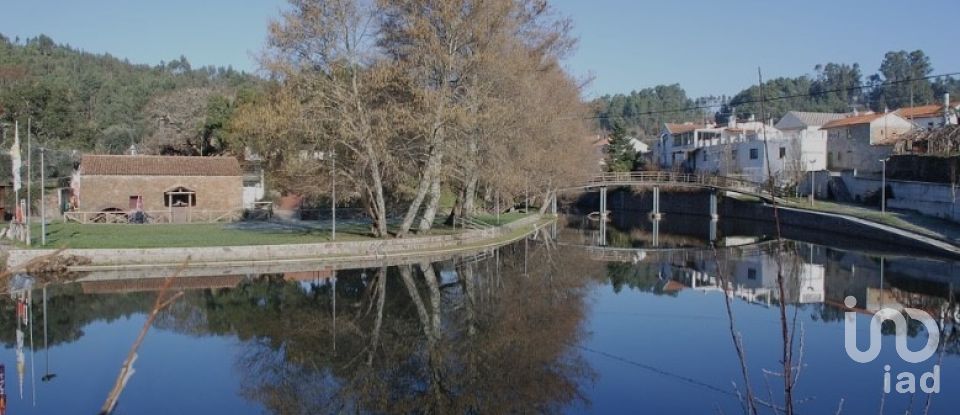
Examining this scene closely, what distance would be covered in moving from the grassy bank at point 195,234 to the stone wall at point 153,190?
2.99 metres

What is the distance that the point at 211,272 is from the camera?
80.8ft

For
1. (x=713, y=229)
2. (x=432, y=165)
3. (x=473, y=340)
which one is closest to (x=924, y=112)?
(x=713, y=229)

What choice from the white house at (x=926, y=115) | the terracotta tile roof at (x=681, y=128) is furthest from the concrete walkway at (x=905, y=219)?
the terracotta tile roof at (x=681, y=128)

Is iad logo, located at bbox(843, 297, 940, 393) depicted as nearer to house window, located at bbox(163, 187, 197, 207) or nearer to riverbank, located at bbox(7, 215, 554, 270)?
riverbank, located at bbox(7, 215, 554, 270)

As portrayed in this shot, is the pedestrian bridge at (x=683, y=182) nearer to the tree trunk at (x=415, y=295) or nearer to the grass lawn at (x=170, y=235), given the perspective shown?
the grass lawn at (x=170, y=235)

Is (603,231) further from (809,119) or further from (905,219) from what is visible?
(809,119)

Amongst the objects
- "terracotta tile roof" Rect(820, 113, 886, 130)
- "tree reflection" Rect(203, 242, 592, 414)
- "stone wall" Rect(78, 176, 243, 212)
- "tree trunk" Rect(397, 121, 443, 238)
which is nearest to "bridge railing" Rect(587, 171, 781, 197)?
"terracotta tile roof" Rect(820, 113, 886, 130)

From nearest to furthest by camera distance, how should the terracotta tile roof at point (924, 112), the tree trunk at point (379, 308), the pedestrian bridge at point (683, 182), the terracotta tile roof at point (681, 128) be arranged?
the tree trunk at point (379, 308) → the pedestrian bridge at point (683, 182) → the terracotta tile roof at point (924, 112) → the terracotta tile roof at point (681, 128)

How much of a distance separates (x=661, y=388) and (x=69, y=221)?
3508 cm

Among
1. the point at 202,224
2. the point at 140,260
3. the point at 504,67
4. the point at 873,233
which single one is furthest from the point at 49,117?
the point at 873,233

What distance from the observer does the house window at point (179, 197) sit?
1622 inches

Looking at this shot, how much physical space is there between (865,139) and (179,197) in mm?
45768

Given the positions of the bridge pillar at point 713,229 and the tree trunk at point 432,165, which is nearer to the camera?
the tree trunk at point 432,165

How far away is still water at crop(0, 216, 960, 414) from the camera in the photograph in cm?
1194
